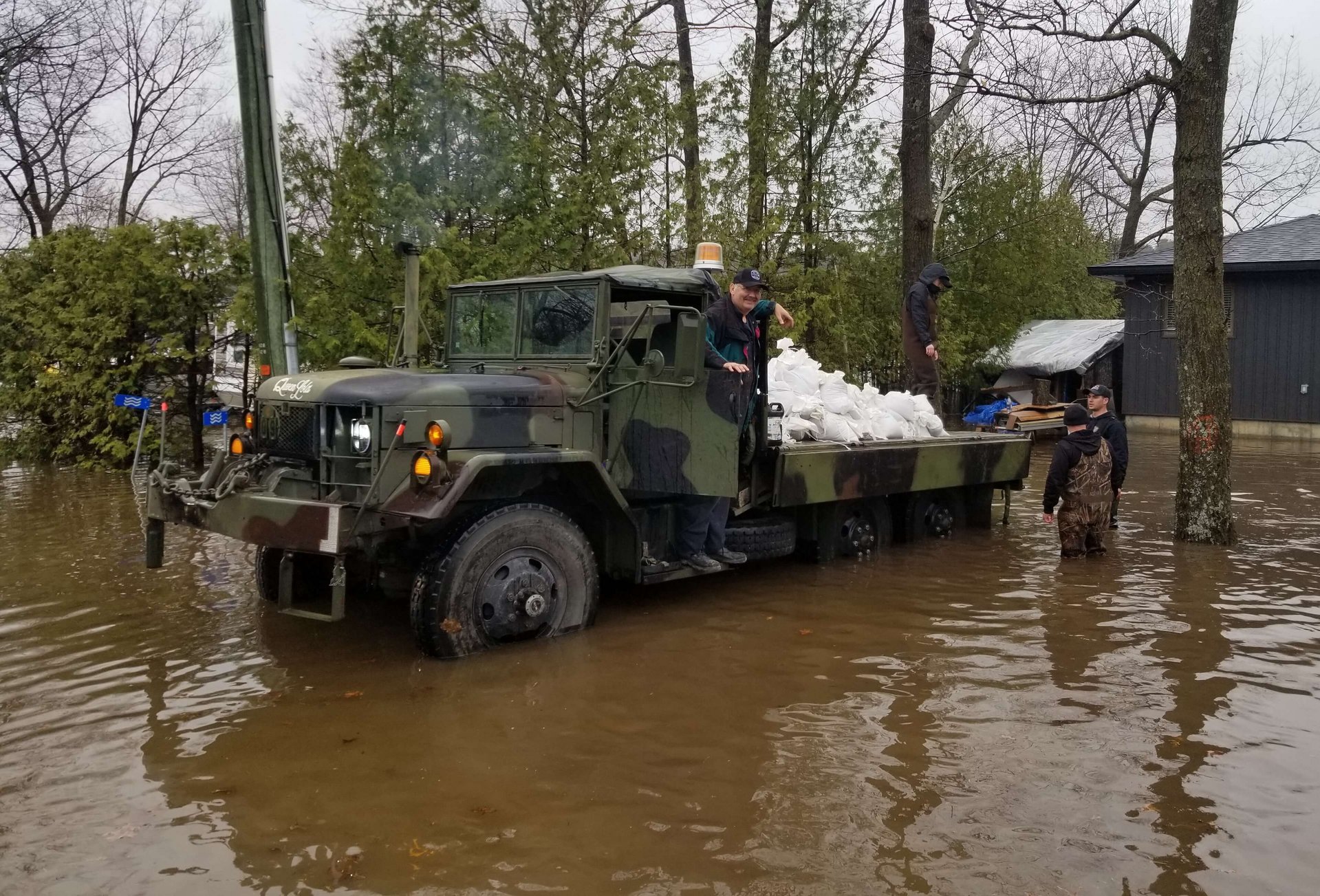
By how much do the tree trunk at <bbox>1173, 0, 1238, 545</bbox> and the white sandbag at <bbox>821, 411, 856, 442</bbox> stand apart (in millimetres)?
2891

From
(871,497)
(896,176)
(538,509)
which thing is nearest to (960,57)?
(896,176)

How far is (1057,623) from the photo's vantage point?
6.28 m

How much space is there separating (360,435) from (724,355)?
7.79ft

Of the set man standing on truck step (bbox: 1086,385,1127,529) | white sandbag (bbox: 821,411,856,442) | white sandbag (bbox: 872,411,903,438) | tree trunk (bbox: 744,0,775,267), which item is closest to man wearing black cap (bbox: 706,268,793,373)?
white sandbag (bbox: 821,411,856,442)

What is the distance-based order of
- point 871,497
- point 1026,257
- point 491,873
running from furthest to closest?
1. point 1026,257
2. point 871,497
3. point 491,873

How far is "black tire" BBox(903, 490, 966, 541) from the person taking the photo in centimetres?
895

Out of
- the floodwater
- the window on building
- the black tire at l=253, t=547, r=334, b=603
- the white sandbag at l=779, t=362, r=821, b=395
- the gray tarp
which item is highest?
the window on building

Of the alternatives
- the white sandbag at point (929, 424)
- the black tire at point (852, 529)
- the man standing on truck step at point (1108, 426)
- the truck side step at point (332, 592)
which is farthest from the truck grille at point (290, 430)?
the man standing on truck step at point (1108, 426)

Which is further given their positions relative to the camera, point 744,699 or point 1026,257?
point 1026,257

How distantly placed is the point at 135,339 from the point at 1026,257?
19237 mm

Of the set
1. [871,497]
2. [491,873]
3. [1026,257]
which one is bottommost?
[491,873]

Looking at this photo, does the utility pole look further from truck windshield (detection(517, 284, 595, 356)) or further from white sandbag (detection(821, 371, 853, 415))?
white sandbag (detection(821, 371, 853, 415))

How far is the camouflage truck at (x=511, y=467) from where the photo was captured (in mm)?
5266

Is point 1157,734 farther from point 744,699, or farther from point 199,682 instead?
point 199,682
